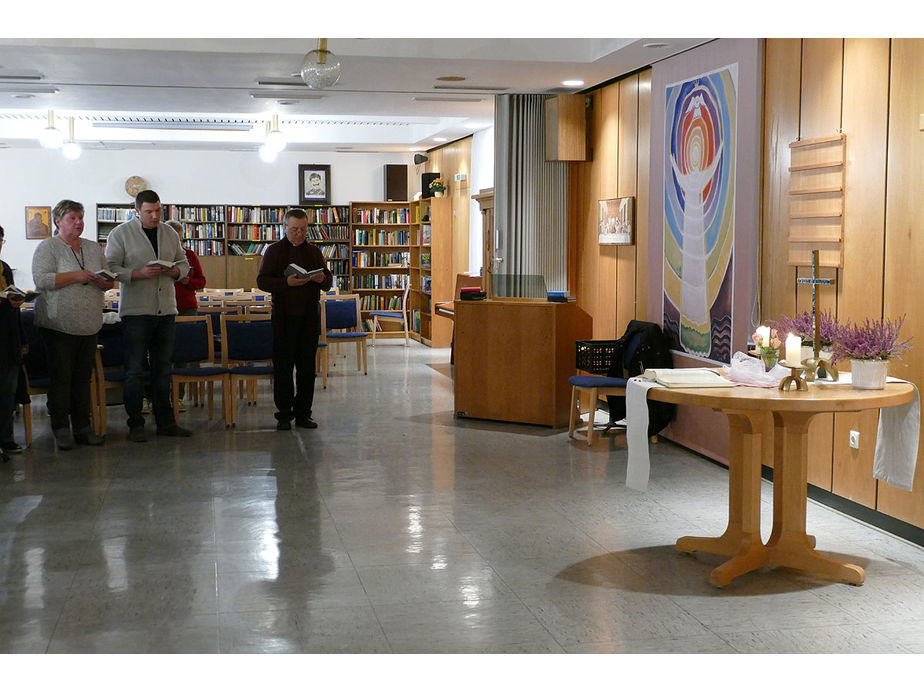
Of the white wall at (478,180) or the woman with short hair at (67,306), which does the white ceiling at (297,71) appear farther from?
the woman with short hair at (67,306)

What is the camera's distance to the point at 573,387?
8.26m

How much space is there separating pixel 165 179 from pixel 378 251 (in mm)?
3759

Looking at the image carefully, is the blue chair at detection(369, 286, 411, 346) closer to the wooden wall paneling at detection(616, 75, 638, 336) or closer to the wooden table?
the wooden wall paneling at detection(616, 75, 638, 336)

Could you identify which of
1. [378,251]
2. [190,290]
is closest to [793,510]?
[190,290]

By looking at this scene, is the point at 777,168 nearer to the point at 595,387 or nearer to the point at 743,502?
the point at 595,387

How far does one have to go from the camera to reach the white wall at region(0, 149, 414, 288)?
16.9 m

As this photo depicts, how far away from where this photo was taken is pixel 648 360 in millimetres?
8047

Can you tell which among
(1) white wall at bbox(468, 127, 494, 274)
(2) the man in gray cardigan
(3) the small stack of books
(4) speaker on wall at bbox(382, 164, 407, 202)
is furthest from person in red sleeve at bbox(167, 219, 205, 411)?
(4) speaker on wall at bbox(382, 164, 407, 202)

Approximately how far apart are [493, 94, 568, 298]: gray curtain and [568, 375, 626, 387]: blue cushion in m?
2.06

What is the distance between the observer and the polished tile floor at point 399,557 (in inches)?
155

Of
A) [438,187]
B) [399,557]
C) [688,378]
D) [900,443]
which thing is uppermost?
[438,187]
